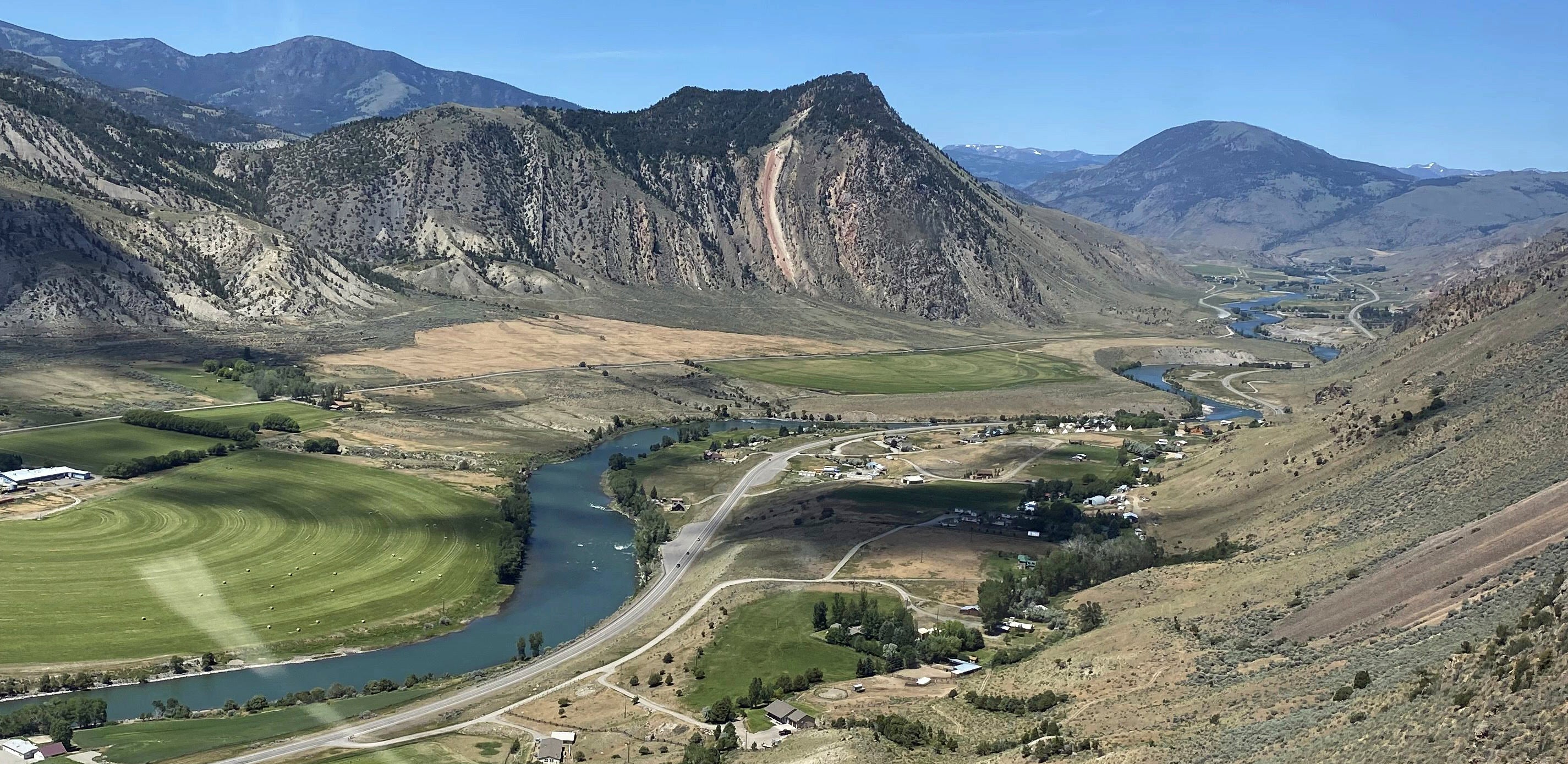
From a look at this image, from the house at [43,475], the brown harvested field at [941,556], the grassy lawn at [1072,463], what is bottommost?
the brown harvested field at [941,556]

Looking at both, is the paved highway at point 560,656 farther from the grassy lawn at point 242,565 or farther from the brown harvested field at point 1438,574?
the brown harvested field at point 1438,574

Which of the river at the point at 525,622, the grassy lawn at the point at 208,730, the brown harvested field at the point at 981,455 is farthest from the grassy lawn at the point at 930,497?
the grassy lawn at the point at 208,730

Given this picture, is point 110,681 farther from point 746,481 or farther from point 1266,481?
point 1266,481

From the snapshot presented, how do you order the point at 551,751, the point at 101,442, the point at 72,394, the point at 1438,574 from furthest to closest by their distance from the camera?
1. the point at 72,394
2. the point at 101,442
3. the point at 551,751
4. the point at 1438,574

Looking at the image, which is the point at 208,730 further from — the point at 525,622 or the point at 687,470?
the point at 687,470

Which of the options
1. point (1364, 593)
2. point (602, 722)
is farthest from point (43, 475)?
point (1364, 593)

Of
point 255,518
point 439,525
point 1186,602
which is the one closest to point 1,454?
point 255,518
